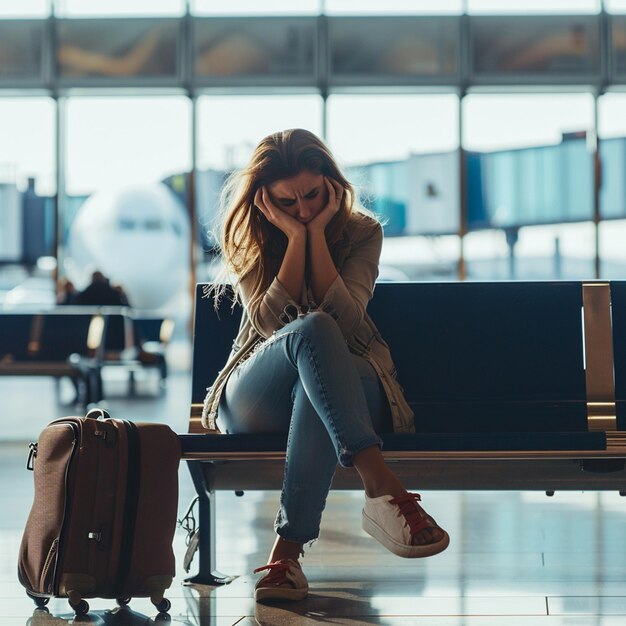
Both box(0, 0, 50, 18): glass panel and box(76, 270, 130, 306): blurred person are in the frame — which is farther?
box(0, 0, 50, 18): glass panel

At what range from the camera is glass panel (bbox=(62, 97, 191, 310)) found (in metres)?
11.3

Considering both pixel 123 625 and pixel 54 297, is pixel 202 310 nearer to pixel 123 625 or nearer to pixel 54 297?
pixel 123 625

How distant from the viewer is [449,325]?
111 inches

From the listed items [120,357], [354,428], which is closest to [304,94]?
[120,357]

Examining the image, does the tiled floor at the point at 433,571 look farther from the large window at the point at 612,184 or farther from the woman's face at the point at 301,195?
the large window at the point at 612,184

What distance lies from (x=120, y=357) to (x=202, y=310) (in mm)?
5350

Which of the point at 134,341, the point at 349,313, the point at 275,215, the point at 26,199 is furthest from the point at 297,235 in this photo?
the point at 26,199

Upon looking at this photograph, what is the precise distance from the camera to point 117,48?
36.0 ft

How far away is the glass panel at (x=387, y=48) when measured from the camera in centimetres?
1083

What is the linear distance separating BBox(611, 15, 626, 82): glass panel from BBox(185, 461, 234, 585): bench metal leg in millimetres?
9522

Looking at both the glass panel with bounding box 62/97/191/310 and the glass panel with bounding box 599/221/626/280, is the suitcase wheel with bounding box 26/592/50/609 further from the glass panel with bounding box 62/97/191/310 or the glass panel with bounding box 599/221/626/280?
the glass panel with bounding box 599/221/626/280

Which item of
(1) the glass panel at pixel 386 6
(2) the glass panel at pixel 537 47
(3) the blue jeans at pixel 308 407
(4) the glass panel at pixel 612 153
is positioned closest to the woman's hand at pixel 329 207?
(3) the blue jeans at pixel 308 407

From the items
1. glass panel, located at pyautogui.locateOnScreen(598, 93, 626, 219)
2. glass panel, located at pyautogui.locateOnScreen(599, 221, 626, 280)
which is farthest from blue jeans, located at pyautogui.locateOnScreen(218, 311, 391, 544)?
glass panel, located at pyautogui.locateOnScreen(598, 93, 626, 219)

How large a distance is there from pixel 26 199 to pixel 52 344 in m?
5.16
